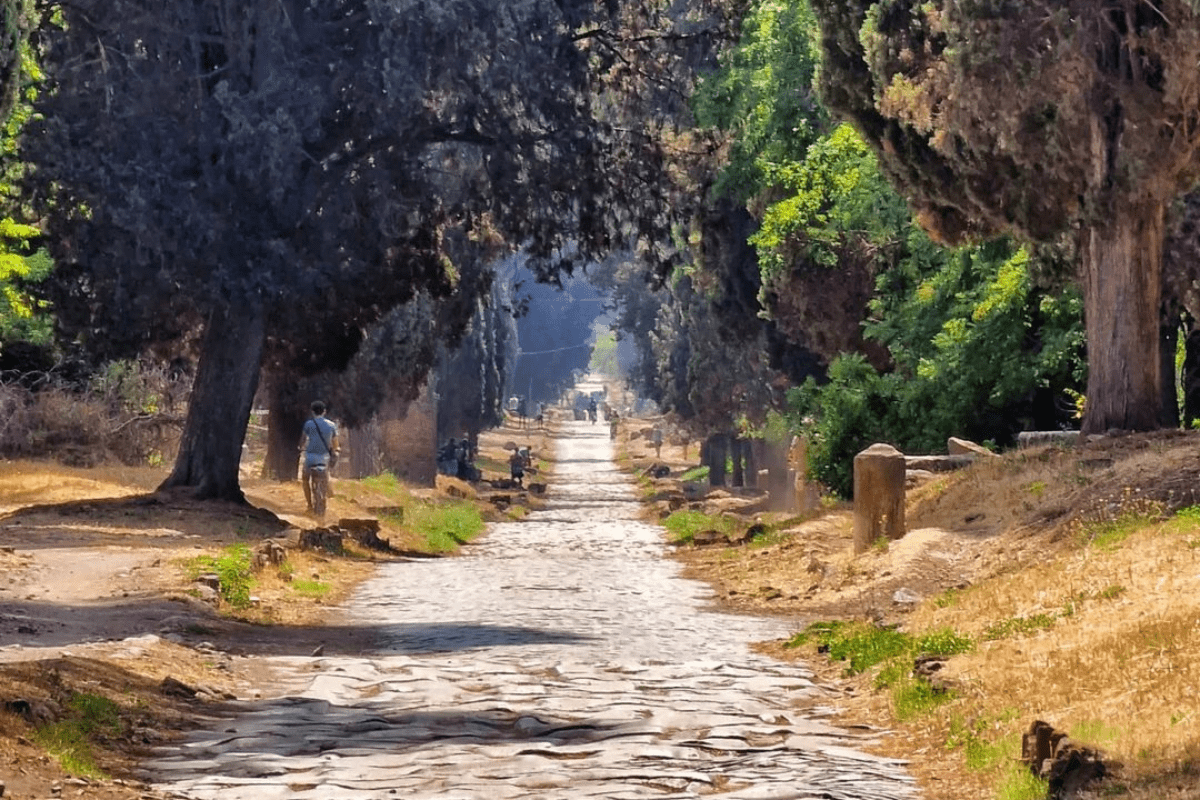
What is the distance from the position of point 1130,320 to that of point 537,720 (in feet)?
44.0

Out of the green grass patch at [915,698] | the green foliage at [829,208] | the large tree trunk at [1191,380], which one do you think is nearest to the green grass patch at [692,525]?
the green foliage at [829,208]

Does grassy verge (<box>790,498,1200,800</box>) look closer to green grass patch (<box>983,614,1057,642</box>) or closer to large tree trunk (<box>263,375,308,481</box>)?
green grass patch (<box>983,614,1057,642</box>)

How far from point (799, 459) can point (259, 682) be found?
22880 mm

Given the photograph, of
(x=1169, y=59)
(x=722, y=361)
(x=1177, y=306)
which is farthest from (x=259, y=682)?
(x=722, y=361)

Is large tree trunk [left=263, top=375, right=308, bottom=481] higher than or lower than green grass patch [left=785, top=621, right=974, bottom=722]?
higher

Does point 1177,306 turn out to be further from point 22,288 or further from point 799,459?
point 22,288

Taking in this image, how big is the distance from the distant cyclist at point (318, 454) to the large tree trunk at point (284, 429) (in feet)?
26.8

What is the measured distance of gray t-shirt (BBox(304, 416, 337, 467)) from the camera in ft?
89.9

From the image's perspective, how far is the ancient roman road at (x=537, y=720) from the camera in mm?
8703

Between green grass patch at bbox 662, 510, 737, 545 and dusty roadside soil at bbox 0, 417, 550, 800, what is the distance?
4619 mm

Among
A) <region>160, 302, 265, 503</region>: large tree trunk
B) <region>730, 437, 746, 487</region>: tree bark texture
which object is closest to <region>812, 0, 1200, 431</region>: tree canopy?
<region>160, 302, 265, 503</region>: large tree trunk

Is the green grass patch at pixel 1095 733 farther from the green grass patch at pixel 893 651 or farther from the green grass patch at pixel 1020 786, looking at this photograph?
the green grass patch at pixel 893 651

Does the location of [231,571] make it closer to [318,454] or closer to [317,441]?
[317,441]

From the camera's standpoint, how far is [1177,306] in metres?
27.0
